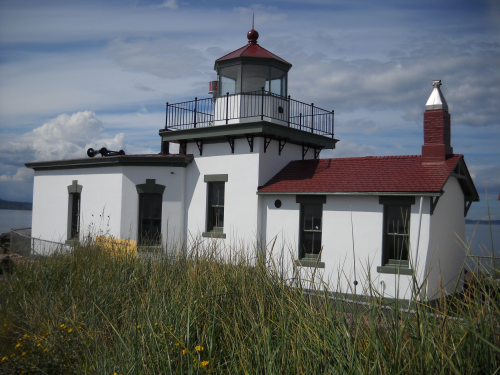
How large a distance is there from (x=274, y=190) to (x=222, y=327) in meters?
8.16

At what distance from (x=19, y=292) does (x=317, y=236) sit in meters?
7.70

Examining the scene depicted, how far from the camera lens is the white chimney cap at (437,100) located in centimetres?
1205

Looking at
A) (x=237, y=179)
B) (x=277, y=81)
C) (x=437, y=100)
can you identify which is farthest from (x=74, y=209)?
(x=437, y=100)

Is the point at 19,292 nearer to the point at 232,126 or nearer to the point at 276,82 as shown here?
the point at 232,126

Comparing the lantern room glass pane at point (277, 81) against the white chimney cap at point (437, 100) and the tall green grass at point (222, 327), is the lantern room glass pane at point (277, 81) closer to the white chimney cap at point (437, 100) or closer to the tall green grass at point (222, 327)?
the white chimney cap at point (437, 100)

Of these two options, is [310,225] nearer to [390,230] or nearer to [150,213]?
[390,230]

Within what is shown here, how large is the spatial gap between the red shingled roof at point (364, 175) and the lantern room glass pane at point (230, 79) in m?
3.22

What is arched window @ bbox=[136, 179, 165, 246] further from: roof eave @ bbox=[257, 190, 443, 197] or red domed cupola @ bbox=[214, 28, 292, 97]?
red domed cupola @ bbox=[214, 28, 292, 97]

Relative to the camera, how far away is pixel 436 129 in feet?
38.7

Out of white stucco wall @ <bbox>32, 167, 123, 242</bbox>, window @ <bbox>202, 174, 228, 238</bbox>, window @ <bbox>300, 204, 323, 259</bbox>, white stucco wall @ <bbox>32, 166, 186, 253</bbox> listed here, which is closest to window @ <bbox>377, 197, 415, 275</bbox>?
window @ <bbox>300, 204, 323, 259</bbox>

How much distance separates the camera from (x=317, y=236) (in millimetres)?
12242

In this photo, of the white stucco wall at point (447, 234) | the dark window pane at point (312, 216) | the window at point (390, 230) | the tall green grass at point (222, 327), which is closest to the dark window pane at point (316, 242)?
the dark window pane at point (312, 216)

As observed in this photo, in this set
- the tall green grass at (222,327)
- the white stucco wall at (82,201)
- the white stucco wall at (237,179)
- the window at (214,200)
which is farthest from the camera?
the white stucco wall at (82,201)

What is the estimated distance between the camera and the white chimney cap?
39.5 ft
